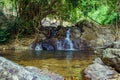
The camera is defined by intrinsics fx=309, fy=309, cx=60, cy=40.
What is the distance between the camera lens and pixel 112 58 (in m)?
8.48

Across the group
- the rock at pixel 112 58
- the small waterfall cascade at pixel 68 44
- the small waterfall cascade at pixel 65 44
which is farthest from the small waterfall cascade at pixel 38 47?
the rock at pixel 112 58

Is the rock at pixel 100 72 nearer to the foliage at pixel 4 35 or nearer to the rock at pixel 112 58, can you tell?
the rock at pixel 112 58

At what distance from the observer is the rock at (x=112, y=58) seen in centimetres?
838

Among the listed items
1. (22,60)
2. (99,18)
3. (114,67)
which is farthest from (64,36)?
(114,67)

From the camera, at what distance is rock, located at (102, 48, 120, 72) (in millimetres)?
8380

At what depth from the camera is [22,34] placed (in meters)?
18.6

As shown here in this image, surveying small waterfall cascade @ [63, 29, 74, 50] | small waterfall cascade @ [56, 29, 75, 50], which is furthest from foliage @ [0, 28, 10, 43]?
small waterfall cascade @ [63, 29, 74, 50]

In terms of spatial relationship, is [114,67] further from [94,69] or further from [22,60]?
[22,60]

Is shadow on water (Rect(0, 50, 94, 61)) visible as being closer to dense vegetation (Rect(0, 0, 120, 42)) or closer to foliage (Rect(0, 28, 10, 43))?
foliage (Rect(0, 28, 10, 43))

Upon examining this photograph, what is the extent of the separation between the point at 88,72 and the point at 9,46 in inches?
381

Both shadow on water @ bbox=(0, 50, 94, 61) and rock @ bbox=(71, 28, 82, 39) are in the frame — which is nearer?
shadow on water @ bbox=(0, 50, 94, 61)

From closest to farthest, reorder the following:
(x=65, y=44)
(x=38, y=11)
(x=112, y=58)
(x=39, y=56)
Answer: (x=112, y=58) → (x=39, y=56) → (x=65, y=44) → (x=38, y=11)

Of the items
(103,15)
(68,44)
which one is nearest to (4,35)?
(68,44)

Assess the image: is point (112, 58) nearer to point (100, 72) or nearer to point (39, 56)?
point (100, 72)
